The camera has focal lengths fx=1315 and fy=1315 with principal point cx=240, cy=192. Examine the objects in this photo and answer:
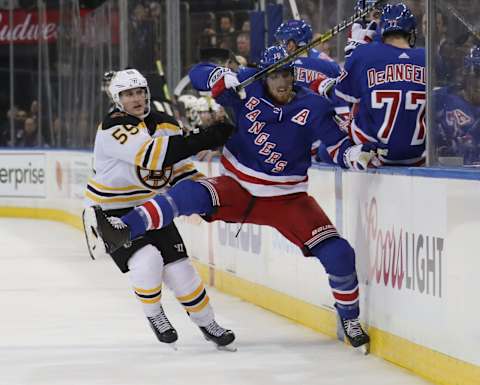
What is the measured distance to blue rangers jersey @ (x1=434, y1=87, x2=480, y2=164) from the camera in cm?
482

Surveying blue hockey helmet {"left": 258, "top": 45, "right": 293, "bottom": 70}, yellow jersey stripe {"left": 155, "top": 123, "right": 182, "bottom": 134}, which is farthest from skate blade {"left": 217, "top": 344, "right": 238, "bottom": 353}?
blue hockey helmet {"left": 258, "top": 45, "right": 293, "bottom": 70}

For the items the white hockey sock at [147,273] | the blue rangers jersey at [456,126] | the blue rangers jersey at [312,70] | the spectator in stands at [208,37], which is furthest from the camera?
the spectator in stands at [208,37]

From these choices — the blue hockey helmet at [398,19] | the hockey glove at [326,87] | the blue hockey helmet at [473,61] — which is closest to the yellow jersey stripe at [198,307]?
the hockey glove at [326,87]

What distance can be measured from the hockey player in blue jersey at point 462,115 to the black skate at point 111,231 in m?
1.38

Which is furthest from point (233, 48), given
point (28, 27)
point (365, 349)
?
point (28, 27)

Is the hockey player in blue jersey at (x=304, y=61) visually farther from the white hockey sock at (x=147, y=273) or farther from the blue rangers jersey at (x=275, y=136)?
the white hockey sock at (x=147, y=273)

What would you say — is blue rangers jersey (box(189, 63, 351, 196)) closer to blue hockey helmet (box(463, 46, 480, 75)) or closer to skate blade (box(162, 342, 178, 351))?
skate blade (box(162, 342, 178, 351))

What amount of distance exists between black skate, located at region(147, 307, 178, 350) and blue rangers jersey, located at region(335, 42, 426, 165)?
121cm

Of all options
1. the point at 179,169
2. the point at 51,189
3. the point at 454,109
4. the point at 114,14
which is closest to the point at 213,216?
the point at 179,169

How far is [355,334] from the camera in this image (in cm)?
554

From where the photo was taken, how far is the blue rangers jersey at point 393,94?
5.58 metres

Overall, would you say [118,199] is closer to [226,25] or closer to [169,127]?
[169,127]

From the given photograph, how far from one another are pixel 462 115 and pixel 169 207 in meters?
1.40

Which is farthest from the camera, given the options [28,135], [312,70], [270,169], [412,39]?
[28,135]
